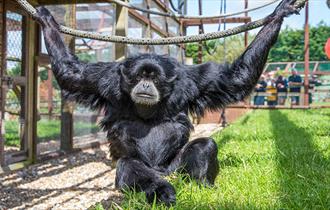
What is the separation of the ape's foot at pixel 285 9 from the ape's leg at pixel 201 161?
154 cm

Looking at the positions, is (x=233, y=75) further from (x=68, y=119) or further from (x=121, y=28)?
(x=68, y=119)

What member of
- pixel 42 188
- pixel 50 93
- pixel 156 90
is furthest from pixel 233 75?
pixel 50 93

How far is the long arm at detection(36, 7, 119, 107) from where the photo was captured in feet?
17.4

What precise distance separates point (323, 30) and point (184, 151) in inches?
2405

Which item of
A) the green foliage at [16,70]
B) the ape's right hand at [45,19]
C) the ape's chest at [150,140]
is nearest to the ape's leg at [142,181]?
the ape's chest at [150,140]

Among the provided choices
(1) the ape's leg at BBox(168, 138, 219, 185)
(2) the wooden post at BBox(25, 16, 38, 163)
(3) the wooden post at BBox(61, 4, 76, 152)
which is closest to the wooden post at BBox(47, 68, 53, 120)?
(3) the wooden post at BBox(61, 4, 76, 152)

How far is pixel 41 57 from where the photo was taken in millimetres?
9867

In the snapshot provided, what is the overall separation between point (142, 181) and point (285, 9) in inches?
92.0

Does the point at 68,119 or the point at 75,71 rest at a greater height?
the point at 75,71

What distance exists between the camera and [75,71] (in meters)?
5.40

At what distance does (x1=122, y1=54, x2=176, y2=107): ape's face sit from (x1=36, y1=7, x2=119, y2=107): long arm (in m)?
0.26

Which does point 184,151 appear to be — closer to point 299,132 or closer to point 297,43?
point 299,132

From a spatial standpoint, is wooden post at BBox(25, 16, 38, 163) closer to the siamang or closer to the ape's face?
the siamang

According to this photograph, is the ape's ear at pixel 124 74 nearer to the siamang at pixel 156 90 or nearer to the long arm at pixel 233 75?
the siamang at pixel 156 90
